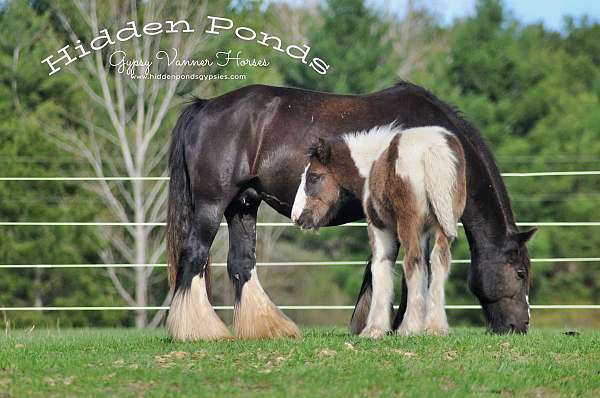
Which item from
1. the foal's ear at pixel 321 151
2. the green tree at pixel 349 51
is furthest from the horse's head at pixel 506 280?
the green tree at pixel 349 51

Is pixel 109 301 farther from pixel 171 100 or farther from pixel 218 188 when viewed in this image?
pixel 218 188

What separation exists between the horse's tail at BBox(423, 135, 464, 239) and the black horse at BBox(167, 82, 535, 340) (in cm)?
66

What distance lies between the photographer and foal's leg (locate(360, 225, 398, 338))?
7.53m

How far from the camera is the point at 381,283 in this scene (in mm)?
7562

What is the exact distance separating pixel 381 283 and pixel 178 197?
2354 mm

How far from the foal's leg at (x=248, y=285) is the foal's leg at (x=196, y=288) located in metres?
0.25

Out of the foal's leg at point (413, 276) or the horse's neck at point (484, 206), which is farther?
the horse's neck at point (484, 206)

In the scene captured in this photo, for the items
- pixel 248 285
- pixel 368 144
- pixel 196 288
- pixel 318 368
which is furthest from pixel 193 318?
pixel 318 368

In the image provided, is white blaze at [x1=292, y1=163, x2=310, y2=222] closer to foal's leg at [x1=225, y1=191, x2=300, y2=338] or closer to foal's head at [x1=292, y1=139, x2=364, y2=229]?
foal's head at [x1=292, y1=139, x2=364, y2=229]

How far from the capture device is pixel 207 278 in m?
8.69

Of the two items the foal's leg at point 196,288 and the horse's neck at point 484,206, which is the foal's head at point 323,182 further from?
the horse's neck at point 484,206

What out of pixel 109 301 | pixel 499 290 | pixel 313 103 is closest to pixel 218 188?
pixel 313 103

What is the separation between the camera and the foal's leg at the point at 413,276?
7.44 m

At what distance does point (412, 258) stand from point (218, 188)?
2.03 metres
